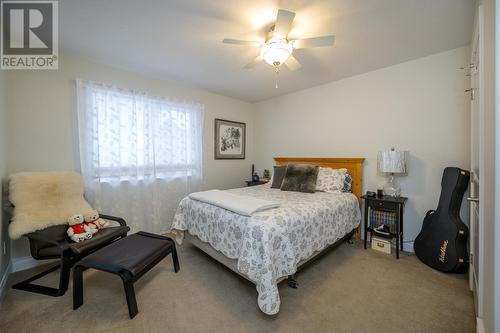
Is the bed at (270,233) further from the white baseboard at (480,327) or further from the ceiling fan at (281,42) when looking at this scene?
the ceiling fan at (281,42)

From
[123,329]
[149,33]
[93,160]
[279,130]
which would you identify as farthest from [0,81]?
[279,130]

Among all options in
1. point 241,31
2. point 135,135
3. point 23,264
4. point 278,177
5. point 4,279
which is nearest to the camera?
point 4,279

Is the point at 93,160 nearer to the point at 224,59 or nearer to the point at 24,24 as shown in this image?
the point at 24,24

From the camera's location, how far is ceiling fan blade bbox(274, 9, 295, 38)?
153 centimetres

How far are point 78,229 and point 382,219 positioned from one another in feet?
11.9

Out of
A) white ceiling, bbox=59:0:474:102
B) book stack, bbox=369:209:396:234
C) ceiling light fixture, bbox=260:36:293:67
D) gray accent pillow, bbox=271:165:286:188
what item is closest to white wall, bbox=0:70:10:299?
white ceiling, bbox=59:0:474:102

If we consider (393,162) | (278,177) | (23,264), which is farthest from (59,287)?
(393,162)

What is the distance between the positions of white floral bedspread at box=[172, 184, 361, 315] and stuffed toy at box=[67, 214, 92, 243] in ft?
2.97

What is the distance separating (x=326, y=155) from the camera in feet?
11.5

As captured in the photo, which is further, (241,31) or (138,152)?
→ (138,152)

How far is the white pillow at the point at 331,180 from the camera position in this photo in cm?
296

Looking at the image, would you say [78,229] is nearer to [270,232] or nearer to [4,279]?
[4,279]

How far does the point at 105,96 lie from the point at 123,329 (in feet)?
8.79

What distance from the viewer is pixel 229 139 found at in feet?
14.1
